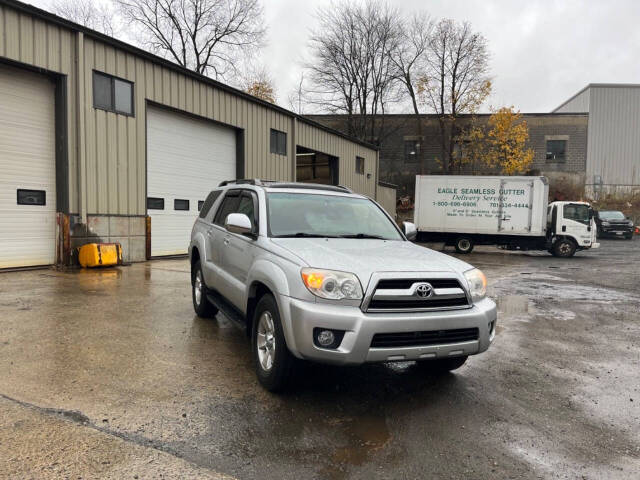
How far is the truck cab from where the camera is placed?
742 inches

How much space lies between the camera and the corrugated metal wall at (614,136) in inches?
1401

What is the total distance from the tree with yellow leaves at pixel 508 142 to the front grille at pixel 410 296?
3342cm

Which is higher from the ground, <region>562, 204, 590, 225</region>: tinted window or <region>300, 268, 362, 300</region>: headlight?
<region>562, 204, 590, 225</region>: tinted window

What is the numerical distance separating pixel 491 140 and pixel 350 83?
11.6 m

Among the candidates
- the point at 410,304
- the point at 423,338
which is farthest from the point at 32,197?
the point at 423,338

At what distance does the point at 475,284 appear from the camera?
12.6 feet

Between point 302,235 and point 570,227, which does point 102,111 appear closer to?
point 302,235

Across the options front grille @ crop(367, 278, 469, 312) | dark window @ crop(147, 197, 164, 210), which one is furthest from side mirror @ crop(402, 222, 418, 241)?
dark window @ crop(147, 197, 164, 210)

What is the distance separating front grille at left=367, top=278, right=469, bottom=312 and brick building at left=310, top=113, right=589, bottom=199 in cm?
3365

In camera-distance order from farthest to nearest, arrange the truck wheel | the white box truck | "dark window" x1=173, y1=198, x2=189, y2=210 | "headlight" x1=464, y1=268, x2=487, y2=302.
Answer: the truck wheel, the white box truck, "dark window" x1=173, y1=198, x2=189, y2=210, "headlight" x1=464, y1=268, x2=487, y2=302

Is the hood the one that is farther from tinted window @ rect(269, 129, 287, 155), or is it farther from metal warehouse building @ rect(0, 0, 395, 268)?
tinted window @ rect(269, 129, 287, 155)

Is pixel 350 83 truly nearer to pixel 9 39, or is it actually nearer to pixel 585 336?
pixel 9 39

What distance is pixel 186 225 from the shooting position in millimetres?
15227

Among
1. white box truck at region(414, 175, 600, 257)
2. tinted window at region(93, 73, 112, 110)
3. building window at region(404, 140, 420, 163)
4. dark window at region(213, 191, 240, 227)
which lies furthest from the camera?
building window at region(404, 140, 420, 163)
